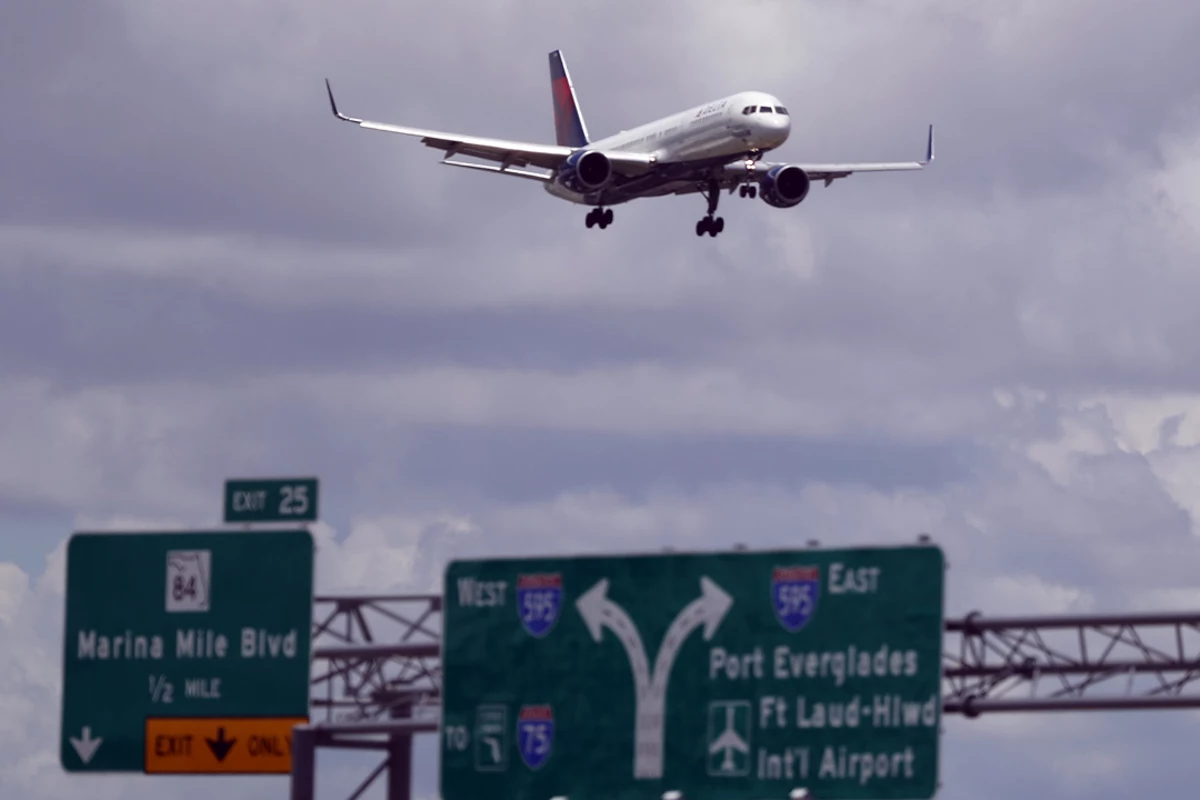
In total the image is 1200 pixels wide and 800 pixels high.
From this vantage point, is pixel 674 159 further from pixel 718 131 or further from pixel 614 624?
pixel 614 624

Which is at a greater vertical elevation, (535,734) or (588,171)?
(588,171)

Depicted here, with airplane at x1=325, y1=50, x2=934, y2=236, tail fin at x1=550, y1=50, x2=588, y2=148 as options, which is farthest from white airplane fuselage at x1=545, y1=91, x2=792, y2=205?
tail fin at x1=550, y1=50, x2=588, y2=148

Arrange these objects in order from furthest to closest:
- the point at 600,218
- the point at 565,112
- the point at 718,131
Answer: the point at 565,112 → the point at 600,218 → the point at 718,131

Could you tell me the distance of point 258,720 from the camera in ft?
107

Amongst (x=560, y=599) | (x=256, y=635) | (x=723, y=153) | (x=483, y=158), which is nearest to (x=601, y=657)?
(x=560, y=599)

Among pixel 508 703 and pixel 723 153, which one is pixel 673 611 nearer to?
pixel 508 703

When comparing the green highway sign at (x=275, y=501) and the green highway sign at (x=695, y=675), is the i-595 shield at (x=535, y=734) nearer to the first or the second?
the green highway sign at (x=695, y=675)

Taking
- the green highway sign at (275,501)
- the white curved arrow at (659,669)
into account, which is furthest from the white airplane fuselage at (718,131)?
the white curved arrow at (659,669)

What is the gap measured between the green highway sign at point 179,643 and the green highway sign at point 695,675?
369 cm

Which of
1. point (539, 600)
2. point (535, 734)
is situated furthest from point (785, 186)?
point (535, 734)

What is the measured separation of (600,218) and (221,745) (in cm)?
4003

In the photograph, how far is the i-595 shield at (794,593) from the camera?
26.9 m

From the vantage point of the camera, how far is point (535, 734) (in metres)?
28.7

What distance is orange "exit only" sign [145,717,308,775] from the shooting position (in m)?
32.6
